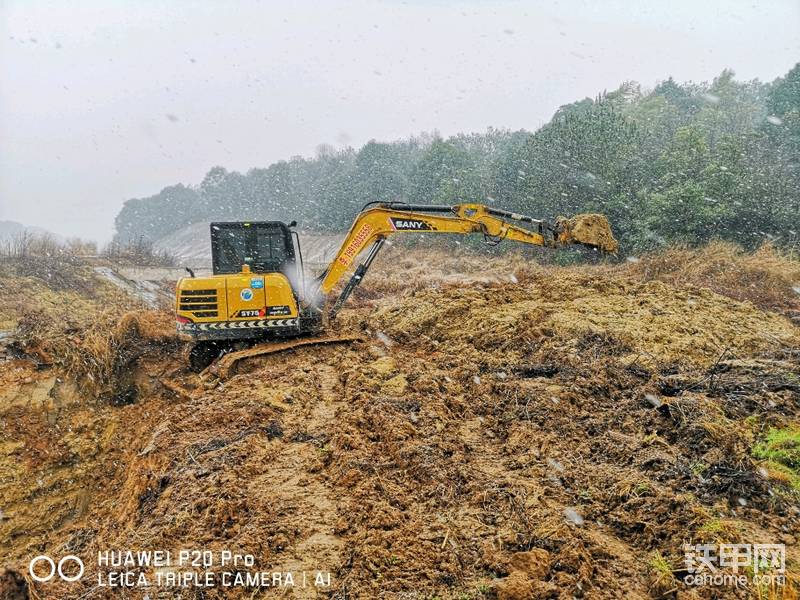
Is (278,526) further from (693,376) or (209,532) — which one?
(693,376)

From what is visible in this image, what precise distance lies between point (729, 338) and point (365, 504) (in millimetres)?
6149

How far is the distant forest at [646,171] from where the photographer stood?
15.8m

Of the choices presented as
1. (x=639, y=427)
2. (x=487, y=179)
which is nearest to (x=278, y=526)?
(x=639, y=427)

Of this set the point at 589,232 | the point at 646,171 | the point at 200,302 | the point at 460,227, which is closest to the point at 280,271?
the point at 200,302

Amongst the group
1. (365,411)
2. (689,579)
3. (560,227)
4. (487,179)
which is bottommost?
(689,579)

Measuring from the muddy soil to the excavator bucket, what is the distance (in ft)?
3.53

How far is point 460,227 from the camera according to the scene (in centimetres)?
820

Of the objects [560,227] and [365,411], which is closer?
Result: [365,411]

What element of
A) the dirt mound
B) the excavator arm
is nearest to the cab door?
the excavator arm

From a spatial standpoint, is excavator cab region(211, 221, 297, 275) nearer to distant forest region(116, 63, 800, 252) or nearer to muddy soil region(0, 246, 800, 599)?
muddy soil region(0, 246, 800, 599)

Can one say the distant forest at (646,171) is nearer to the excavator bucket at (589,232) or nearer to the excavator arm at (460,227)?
the excavator bucket at (589,232)

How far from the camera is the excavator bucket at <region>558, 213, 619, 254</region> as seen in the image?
306 inches

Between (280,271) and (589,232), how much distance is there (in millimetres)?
5047

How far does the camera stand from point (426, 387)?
6016 mm
